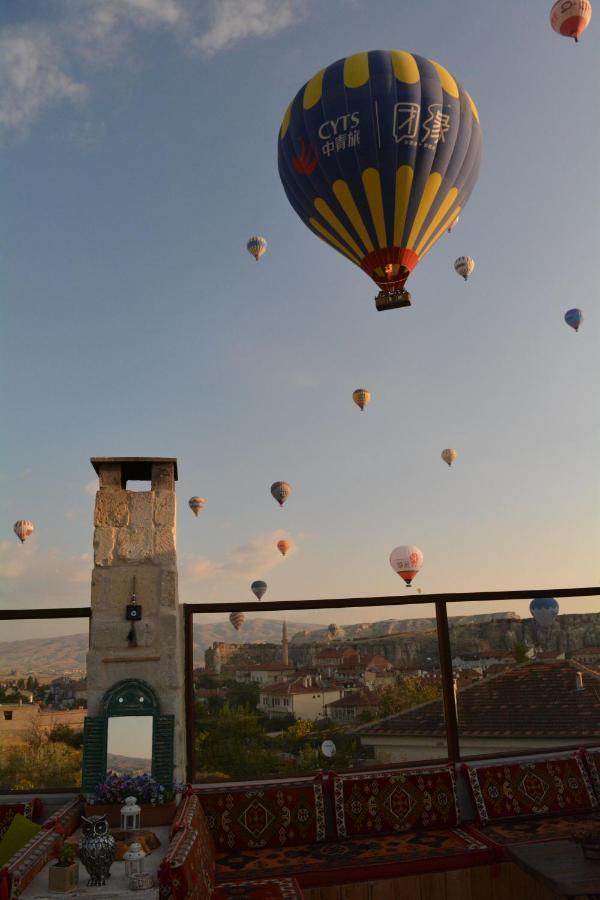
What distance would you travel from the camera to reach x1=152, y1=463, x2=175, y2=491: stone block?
5.23 m

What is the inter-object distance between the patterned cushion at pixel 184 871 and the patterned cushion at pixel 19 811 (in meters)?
1.51

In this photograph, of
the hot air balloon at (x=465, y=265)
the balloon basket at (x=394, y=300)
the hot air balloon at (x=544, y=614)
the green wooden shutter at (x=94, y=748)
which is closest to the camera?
the green wooden shutter at (x=94, y=748)

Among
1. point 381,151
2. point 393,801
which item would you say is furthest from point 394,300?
point 393,801

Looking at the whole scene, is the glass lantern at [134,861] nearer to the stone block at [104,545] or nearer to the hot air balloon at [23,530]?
the stone block at [104,545]

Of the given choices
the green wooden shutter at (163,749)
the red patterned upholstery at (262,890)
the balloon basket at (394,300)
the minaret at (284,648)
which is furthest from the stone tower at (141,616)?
the balloon basket at (394,300)

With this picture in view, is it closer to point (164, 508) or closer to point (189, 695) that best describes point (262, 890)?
point (189, 695)

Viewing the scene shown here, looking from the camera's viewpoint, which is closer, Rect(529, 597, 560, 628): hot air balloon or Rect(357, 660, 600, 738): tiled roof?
Rect(357, 660, 600, 738): tiled roof

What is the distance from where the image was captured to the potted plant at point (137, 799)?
172 inches

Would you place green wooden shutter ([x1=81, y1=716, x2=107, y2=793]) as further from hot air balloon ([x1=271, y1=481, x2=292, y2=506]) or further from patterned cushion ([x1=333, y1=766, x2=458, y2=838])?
hot air balloon ([x1=271, y1=481, x2=292, y2=506])

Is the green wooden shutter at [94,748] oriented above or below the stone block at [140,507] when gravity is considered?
below

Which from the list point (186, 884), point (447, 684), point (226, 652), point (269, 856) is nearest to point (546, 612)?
point (447, 684)

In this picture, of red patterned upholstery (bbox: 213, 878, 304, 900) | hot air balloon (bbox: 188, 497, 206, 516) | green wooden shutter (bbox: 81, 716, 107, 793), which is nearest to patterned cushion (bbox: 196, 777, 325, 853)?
red patterned upholstery (bbox: 213, 878, 304, 900)

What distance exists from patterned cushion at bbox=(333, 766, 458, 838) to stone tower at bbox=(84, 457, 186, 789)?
1.24 m

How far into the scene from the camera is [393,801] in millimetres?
4953
